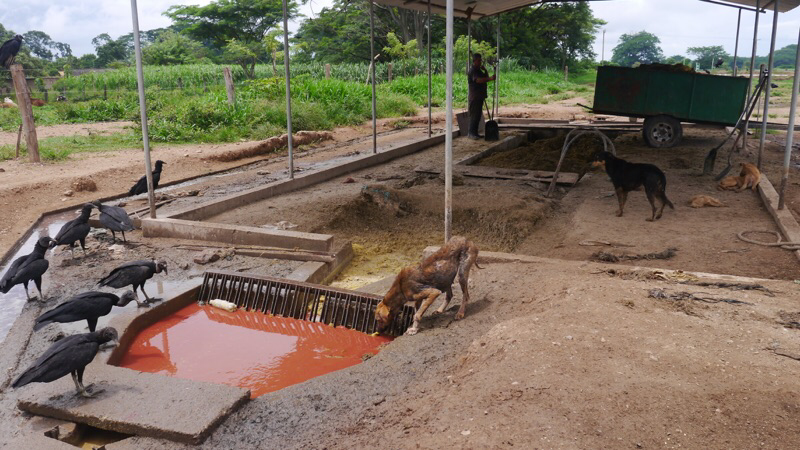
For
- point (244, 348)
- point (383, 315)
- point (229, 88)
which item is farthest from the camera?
point (229, 88)

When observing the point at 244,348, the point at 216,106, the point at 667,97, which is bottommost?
the point at 244,348

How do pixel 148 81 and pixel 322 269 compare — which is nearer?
pixel 322 269

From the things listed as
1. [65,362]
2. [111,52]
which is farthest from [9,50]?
[111,52]

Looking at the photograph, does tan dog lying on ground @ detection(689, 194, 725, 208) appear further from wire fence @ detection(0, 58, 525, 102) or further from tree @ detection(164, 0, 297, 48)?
tree @ detection(164, 0, 297, 48)

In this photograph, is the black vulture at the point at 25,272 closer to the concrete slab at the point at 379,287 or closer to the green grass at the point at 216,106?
the concrete slab at the point at 379,287

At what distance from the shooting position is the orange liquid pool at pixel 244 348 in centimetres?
476

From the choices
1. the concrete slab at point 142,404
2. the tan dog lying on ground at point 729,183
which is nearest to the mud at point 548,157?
the tan dog lying on ground at point 729,183

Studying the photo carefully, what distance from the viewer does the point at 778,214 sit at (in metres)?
7.51

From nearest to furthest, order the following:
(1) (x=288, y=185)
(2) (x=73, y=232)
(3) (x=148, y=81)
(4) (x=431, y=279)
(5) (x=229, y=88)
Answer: (4) (x=431, y=279) → (2) (x=73, y=232) → (1) (x=288, y=185) → (5) (x=229, y=88) → (3) (x=148, y=81)

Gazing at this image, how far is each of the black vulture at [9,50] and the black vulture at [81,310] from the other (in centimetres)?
1142

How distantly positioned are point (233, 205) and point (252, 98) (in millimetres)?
11656

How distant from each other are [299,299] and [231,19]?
39017 mm

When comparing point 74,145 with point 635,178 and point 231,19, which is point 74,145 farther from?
point 231,19

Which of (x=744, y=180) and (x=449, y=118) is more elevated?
(x=449, y=118)
